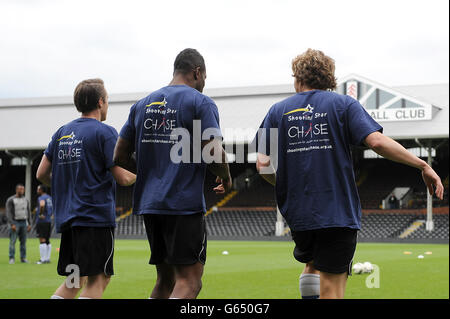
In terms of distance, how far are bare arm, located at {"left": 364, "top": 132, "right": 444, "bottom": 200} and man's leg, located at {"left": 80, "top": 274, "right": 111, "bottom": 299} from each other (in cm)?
218

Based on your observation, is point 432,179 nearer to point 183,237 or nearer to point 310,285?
point 310,285

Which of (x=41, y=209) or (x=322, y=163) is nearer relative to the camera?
(x=322, y=163)

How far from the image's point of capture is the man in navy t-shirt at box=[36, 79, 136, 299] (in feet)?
15.5

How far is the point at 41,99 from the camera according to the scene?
44.7 meters

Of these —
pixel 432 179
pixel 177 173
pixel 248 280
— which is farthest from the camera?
pixel 248 280

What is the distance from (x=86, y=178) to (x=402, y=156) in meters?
2.29

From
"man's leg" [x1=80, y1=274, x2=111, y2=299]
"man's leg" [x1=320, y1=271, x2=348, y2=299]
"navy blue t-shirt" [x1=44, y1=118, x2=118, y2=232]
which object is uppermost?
"navy blue t-shirt" [x1=44, y1=118, x2=118, y2=232]

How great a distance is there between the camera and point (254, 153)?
37406mm

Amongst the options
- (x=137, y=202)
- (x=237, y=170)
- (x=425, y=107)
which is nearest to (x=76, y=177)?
(x=137, y=202)

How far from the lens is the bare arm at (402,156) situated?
157 inches

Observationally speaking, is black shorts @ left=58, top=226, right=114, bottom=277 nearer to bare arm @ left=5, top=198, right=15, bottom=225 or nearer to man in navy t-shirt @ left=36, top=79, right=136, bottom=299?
man in navy t-shirt @ left=36, top=79, right=136, bottom=299

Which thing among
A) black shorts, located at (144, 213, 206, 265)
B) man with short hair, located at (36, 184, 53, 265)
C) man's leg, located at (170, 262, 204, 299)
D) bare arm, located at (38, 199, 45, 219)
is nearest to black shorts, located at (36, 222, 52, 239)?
man with short hair, located at (36, 184, 53, 265)

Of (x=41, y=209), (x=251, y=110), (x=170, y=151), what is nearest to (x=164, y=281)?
(x=170, y=151)

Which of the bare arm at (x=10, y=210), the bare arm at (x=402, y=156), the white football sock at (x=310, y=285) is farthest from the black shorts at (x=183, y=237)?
the bare arm at (x=10, y=210)
